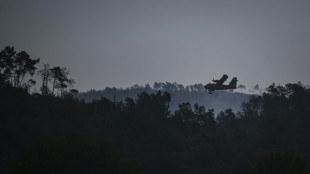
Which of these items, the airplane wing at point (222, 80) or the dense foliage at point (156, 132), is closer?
the airplane wing at point (222, 80)

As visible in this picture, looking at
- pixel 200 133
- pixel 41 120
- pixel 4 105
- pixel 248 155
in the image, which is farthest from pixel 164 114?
pixel 4 105

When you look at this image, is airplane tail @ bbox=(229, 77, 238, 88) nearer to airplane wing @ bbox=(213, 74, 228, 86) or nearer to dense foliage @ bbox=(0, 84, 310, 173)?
airplane wing @ bbox=(213, 74, 228, 86)

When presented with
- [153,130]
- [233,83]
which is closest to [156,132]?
[153,130]

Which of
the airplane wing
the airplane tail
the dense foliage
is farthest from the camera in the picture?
the dense foliage

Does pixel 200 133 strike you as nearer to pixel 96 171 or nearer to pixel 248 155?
pixel 248 155

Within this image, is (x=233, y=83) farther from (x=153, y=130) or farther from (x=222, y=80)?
(x=153, y=130)

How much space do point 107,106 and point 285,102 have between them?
1683 inches


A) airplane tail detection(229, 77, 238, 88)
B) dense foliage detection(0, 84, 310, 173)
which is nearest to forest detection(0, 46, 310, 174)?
dense foliage detection(0, 84, 310, 173)

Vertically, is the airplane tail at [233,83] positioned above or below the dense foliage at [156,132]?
above

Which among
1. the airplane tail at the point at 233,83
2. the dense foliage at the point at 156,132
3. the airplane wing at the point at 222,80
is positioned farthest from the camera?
the dense foliage at the point at 156,132

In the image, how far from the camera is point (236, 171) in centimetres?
5591

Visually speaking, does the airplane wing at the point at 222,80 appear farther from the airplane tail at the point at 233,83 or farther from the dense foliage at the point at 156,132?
the dense foliage at the point at 156,132

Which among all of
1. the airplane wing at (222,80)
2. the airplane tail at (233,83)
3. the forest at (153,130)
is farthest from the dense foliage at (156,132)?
the airplane wing at (222,80)

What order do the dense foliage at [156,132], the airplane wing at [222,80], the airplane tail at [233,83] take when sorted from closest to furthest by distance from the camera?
1. the airplane wing at [222,80]
2. the airplane tail at [233,83]
3. the dense foliage at [156,132]
